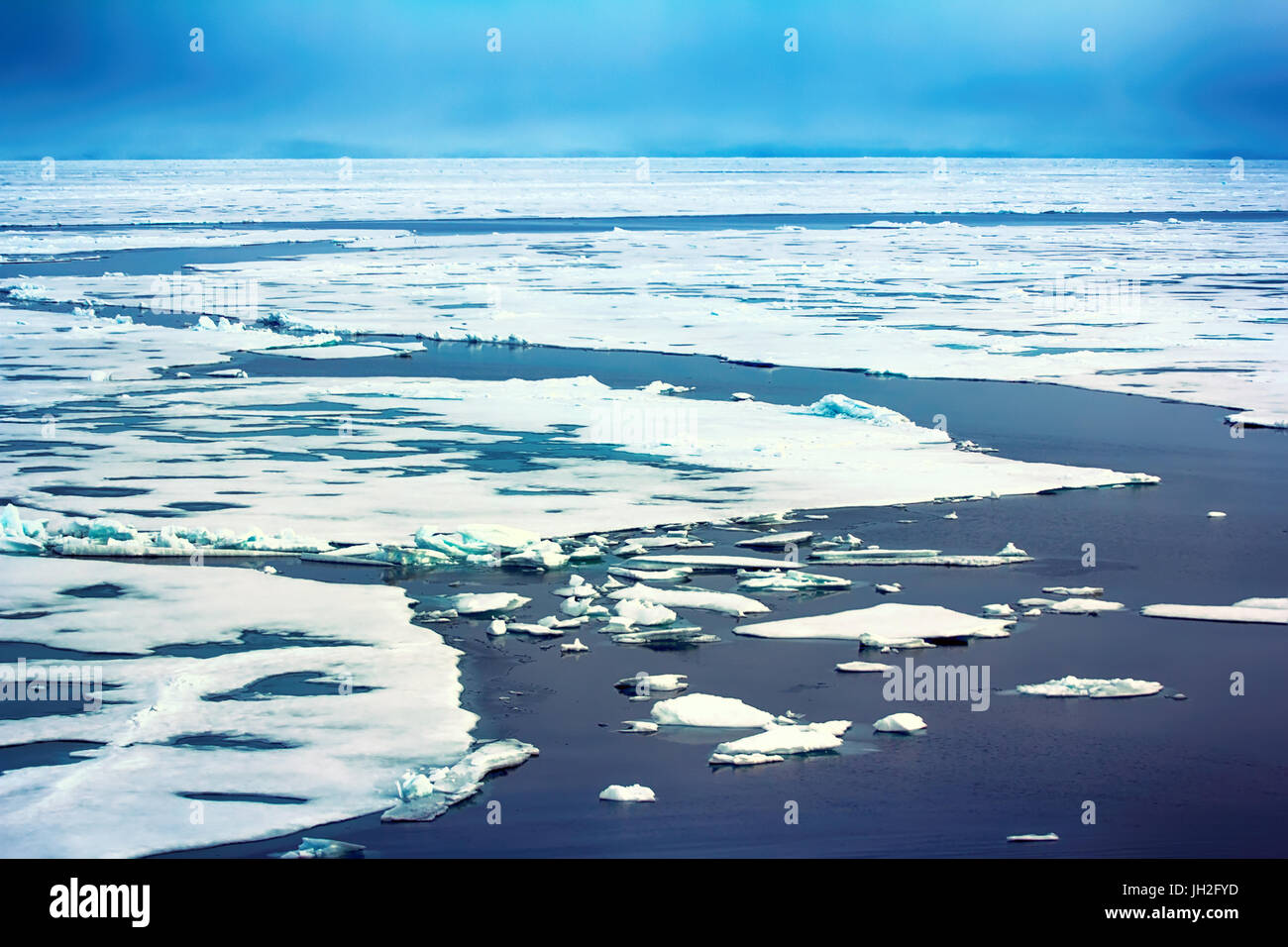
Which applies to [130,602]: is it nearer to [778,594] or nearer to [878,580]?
[778,594]

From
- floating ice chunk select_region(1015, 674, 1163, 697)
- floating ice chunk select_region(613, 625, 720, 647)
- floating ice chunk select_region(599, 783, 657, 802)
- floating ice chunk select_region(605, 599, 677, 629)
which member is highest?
floating ice chunk select_region(605, 599, 677, 629)

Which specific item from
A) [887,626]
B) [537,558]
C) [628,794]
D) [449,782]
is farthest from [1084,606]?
[449,782]

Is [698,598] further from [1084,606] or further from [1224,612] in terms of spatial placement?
[1224,612]

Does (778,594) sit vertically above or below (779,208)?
below

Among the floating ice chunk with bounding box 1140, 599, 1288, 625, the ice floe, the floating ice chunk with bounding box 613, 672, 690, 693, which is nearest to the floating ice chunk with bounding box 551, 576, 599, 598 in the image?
the floating ice chunk with bounding box 613, 672, 690, 693

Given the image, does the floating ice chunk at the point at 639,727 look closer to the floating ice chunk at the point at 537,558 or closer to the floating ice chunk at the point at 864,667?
the floating ice chunk at the point at 864,667

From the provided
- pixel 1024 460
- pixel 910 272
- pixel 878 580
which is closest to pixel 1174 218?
pixel 910 272

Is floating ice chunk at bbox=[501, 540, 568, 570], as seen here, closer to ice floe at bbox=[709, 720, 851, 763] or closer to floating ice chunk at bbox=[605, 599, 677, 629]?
floating ice chunk at bbox=[605, 599, 677, 629]
